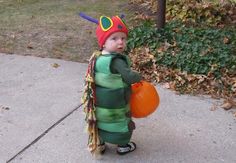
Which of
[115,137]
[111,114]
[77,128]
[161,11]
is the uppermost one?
[161,11]

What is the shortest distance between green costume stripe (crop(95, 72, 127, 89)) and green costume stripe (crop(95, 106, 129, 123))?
0.18 m

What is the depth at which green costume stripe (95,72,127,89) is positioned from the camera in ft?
9.77

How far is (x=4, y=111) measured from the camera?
406cm

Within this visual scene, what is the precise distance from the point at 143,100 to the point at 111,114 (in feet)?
0.82

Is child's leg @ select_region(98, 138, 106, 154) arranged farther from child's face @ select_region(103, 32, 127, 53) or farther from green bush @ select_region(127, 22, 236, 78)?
green bush @ select_region(127, 22, 236, 78)

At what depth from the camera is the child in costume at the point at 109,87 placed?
2.91 metres

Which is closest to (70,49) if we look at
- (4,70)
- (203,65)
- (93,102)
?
(4,70)

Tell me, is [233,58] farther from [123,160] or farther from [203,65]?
[123,160]

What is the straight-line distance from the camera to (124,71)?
2891 mm

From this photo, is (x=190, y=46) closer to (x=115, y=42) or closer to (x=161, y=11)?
(x=161, y=11)

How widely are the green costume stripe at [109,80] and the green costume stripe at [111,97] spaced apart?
3cm

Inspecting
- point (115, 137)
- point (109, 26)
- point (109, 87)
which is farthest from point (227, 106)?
point (109, 26)

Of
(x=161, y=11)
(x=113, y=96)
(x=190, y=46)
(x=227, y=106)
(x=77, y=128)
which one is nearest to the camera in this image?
(x=113, y=96)

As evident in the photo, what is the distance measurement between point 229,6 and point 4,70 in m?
3.58
